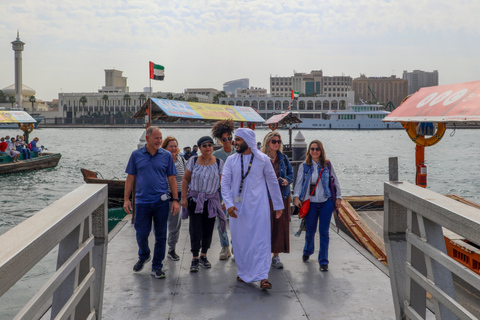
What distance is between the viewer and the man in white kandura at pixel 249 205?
5098 mm

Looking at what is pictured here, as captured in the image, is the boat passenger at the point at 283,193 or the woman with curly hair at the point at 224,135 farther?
the woman with curly hair at the point at 224,135

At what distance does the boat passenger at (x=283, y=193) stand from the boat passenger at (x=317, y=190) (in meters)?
0.17

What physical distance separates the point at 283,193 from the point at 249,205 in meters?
1.08

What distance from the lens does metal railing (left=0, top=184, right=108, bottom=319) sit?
1.51 metres

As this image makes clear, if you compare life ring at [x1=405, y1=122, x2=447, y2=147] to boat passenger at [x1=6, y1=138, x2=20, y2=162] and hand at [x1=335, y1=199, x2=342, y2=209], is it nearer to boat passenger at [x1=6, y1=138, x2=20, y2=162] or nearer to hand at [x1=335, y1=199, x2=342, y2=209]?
hand at [x1=335, y1=199, x2=342, y2=209]

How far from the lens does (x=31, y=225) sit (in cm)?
176

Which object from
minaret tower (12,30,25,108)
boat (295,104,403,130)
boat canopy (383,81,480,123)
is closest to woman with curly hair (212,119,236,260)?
boat canopy (383,81,480,123)

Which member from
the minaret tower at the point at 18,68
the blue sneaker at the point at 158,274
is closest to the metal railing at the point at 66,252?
the blue sneaker at the point at 158,274

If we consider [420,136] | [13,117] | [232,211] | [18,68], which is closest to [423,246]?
[232,211]

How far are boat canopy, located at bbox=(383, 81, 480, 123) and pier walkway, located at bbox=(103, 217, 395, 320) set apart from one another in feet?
7.00

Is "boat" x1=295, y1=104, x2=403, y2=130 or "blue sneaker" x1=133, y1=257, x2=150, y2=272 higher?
"boat" x1=295, y1=104, x2=403, y2=130

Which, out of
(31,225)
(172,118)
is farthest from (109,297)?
(172,118)

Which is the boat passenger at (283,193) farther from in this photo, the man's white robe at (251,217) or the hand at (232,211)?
the hand at (232,211)

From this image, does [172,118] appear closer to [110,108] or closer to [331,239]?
[331,239]
